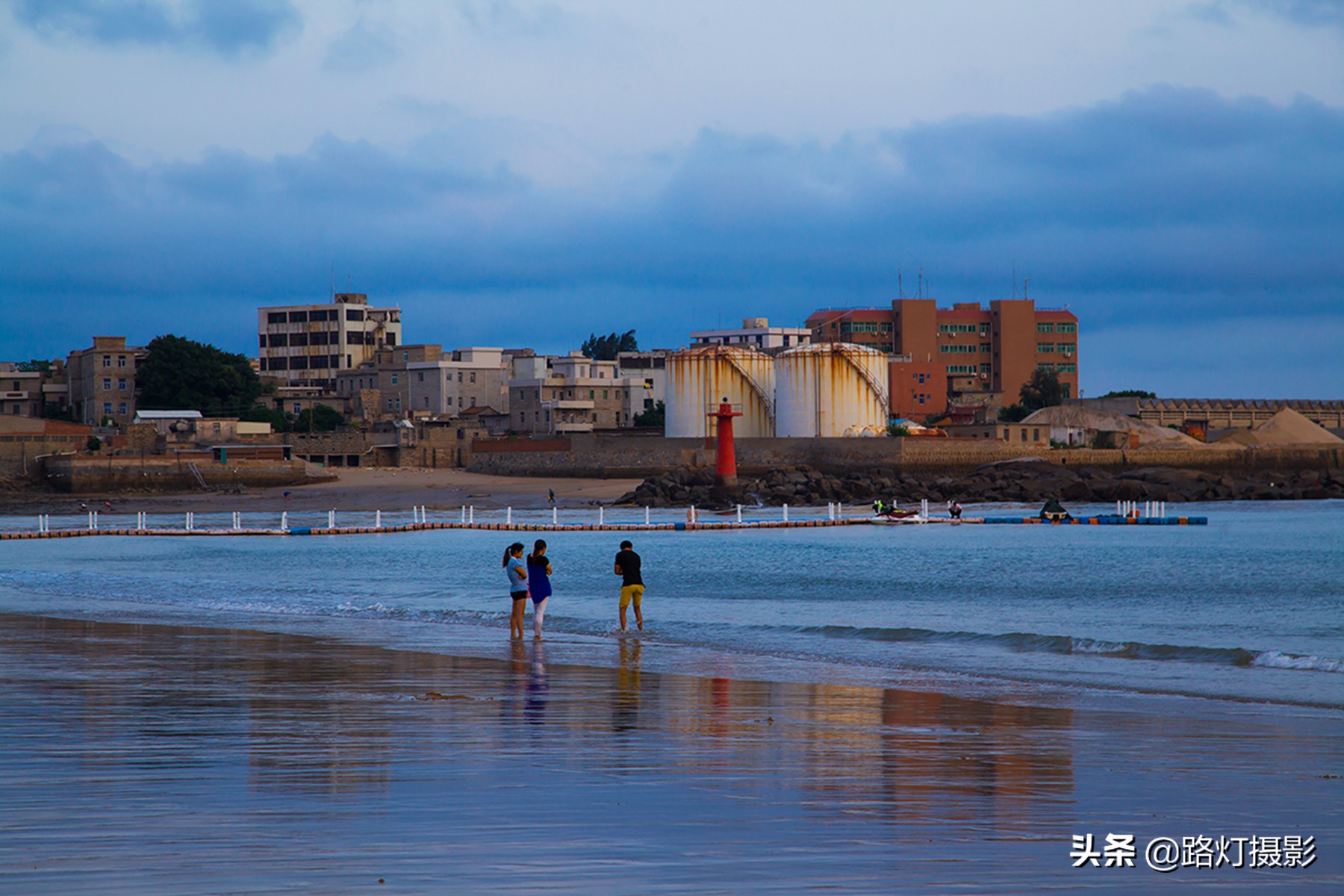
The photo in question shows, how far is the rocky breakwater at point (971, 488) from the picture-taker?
74.9m

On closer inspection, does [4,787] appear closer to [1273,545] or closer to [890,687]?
[890,687]

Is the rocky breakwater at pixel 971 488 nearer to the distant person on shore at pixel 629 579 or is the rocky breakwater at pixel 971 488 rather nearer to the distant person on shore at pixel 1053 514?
the distant person on shore at pixel 1053 514

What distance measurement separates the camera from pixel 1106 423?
331ft

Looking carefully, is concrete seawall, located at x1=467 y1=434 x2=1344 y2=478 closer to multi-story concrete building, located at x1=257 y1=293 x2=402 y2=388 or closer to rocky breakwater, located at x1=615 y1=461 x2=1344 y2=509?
rocky breakwater, located at x1=615 y1=461 x2=1344 y2=509

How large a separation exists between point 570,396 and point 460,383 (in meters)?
11.4

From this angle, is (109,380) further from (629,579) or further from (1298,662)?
(1298,662)

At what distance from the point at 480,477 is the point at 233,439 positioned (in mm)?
17282

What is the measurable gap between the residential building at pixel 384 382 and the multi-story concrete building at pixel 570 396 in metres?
8.81

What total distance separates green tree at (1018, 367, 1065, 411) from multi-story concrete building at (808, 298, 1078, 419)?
8676 mm

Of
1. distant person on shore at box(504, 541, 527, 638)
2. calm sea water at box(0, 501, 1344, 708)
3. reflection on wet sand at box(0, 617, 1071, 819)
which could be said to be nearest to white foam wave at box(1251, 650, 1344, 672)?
calm sea water at box(0, 501, 1344, 708)

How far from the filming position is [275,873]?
19.4ft

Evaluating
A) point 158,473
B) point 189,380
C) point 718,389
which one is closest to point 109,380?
point 189,380

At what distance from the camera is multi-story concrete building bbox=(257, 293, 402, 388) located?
4793 inches

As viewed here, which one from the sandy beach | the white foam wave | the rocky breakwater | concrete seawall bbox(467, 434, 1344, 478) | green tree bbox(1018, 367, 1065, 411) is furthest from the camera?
green tree bbox(1018, 367, 1065, 411)
